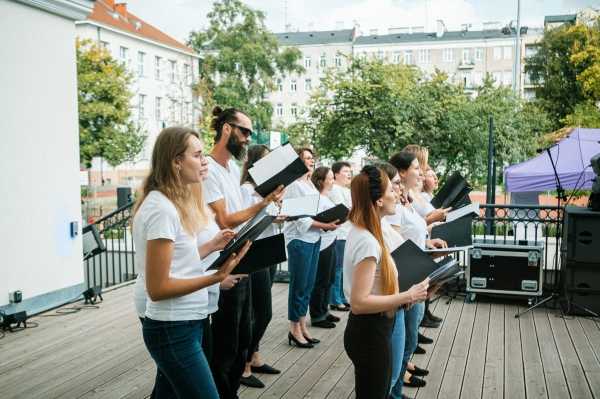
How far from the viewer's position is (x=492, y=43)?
50.5 metres

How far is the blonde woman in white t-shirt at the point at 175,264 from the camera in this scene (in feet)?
6.81

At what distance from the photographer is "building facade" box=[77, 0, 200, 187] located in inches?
1401

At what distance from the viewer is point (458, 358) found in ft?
15.8

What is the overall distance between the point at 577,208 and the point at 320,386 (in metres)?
3.98

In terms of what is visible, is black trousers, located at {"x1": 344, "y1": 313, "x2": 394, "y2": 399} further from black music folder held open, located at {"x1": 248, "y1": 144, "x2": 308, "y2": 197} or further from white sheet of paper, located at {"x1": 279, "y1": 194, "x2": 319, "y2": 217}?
white sheet of paper, located at {"x1": 279, "y1": 194, "x2": 319, "y2": 217}

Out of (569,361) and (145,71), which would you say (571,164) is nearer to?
(569,361)

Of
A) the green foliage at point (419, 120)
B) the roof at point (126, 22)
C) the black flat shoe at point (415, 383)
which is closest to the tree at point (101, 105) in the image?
the roof at point (126, 22)

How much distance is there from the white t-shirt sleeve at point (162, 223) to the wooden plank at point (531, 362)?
3.11 meters

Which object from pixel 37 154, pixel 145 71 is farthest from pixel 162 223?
pixel 145 71

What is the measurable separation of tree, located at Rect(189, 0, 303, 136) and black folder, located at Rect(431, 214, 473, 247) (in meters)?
33.1

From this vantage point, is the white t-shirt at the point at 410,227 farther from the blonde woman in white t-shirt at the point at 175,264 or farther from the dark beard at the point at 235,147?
the blonde woman in white t-shirt at the point at 175,264

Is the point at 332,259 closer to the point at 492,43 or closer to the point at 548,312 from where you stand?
the point at 548,312

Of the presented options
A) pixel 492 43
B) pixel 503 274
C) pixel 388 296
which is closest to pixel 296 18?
pixel 492 43

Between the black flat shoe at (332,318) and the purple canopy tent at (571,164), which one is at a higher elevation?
the purple canopy tent at (571,164)
